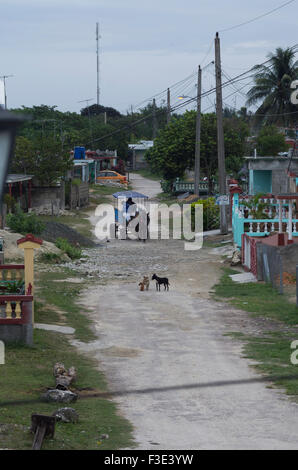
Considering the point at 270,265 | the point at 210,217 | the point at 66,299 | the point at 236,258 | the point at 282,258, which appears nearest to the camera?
the point at 66,299

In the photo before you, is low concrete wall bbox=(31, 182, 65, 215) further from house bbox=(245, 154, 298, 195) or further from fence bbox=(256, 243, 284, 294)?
fence bbox=(256, 243, 284, 294)

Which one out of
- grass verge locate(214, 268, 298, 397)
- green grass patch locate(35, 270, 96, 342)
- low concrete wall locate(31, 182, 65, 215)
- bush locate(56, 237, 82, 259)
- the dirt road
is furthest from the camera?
low concrete wall locate(31, 182, 65, 215)

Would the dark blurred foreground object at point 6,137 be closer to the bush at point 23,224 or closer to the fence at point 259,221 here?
the fence at point 259,221

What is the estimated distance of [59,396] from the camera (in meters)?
11.1

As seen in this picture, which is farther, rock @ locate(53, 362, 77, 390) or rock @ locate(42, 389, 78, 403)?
rock @ locate(53, 362, 77, 390)

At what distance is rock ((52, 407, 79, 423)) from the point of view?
9.88 metres

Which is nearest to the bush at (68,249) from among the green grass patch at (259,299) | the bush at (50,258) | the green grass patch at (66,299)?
the bush at (50,258)

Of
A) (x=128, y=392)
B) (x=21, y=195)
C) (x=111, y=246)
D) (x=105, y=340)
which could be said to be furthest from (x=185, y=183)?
(x=128, y=392)

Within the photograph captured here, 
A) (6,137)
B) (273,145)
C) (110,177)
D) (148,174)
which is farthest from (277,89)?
(6,137)

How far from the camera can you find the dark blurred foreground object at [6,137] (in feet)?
10.7

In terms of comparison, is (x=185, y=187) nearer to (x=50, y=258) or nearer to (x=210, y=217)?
(x=210, y=217)

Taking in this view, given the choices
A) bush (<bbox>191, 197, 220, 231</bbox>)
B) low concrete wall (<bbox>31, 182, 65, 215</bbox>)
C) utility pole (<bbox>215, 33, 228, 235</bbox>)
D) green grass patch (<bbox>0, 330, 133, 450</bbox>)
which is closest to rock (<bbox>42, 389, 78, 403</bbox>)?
green grass patch (<bbox>0, 330, 133, 450</bbox>)

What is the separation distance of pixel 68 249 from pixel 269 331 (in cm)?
1436

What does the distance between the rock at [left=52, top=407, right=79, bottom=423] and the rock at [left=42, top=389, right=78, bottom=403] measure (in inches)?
43.0
